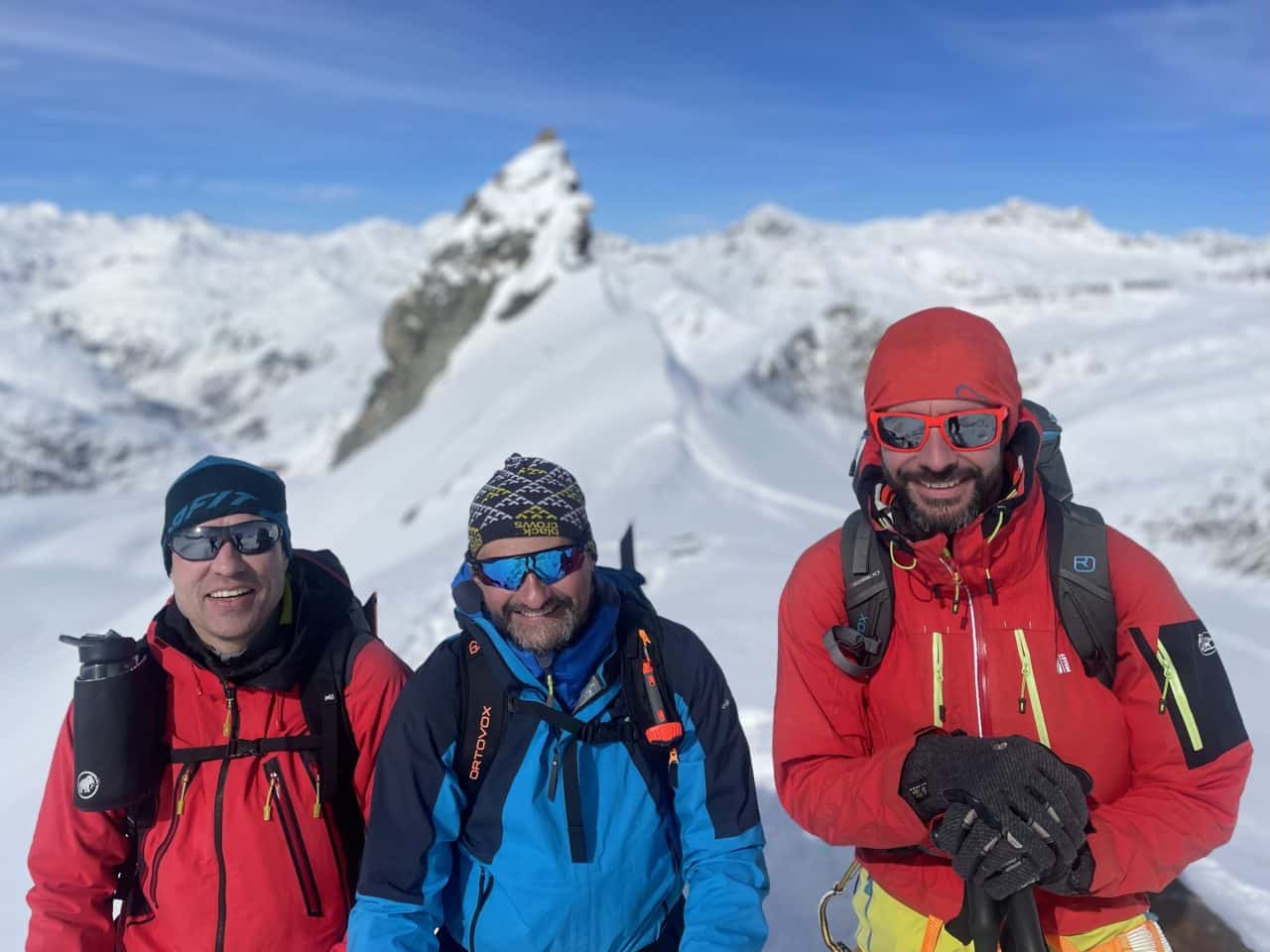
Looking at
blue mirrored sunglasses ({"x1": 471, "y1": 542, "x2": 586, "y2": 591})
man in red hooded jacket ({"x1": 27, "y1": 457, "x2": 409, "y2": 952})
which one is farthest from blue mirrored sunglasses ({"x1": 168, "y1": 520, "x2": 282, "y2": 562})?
blue mirrored sunglasses ({"x1": 471, "y1": 542, "x2": 586, "y2": 591})

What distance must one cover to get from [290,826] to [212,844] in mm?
259

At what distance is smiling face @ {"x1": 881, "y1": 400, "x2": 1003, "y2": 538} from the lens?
277cm

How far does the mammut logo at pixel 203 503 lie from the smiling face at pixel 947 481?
2276 millimetres

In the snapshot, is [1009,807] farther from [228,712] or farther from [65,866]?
[65,866]

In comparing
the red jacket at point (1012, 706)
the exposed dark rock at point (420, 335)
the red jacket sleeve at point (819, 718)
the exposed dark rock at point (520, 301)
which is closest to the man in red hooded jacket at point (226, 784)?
the red jacket sleeve at point (819, 718)

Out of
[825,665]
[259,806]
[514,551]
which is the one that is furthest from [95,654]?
[825,665]

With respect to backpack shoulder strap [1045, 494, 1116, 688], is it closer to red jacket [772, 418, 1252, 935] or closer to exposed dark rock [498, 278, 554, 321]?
red jacket [772, 418, 1252, 935]

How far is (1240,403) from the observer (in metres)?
23.3

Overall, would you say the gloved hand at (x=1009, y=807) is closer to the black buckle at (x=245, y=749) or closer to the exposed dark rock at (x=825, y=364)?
the black buckle at (x=245, y=749)

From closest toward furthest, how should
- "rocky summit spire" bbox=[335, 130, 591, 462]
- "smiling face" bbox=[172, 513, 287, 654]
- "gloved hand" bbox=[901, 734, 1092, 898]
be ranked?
"gloved hand" bbox=[901, 734, 1092, 898]
"smiling face" bbox=[172, 513, 287, 654]
"rocky summit spire" bbox=[335, 130, 591, 462]

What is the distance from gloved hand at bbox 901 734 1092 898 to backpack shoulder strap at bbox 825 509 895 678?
0.38m

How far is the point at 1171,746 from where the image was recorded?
2.71 m

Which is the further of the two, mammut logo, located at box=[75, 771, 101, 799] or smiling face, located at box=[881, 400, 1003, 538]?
mammut logo, located at box=[75, 771, 101, 799]

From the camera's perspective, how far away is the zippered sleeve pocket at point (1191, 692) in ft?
8.77
